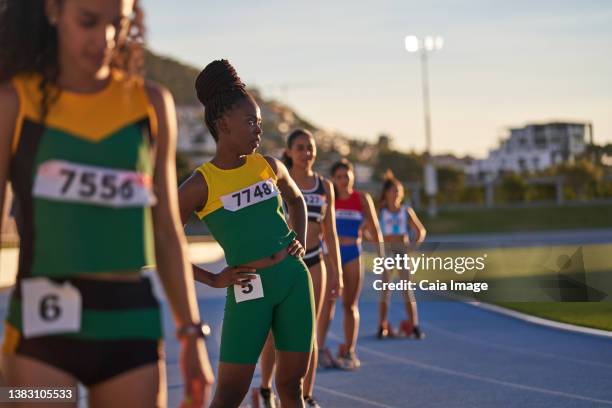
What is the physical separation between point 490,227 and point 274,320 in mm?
64736

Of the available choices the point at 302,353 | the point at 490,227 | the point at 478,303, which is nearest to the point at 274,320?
the point at 302,353

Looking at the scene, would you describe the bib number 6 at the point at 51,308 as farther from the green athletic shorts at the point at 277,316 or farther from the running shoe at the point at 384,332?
the running shoe at the point at 384,332

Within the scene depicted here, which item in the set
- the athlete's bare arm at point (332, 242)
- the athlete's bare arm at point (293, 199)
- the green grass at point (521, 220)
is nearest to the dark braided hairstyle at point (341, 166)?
the athlete's bare arm at point (332, 242)

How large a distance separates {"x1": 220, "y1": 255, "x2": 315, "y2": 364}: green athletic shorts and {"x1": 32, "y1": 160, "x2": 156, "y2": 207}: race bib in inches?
115

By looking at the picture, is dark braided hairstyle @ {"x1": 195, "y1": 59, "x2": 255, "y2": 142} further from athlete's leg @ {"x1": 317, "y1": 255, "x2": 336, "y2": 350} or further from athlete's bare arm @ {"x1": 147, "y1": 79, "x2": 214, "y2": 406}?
athlete's leg @ {"x1": 317, "y1": 255, "x2": 336, "y2": 350}

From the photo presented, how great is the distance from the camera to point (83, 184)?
10.8 ft

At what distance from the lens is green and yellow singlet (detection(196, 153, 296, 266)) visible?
6.16 metres

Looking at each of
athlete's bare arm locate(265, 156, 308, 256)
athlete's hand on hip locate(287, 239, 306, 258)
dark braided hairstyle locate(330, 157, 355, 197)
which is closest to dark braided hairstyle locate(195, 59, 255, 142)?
athlete's bare arm locate(265, 156, 308, 256)

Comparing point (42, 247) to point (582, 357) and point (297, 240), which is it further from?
point (582, 357)

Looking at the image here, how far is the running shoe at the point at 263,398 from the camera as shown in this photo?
855 cm

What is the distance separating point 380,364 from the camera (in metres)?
12.4

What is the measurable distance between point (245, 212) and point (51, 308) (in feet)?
9.39

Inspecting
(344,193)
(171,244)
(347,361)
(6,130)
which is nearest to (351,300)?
(347,361)

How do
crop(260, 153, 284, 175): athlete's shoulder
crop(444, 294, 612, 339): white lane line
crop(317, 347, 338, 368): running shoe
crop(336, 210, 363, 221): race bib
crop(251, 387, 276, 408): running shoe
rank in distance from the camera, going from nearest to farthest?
crop(260, 153, 284, 175): athlete's shoulder
crop(251, 387, 276, 408): running shoe
crop(317, 347, 338, 368): running shoe
crop(336, 210, 363, 221): race bib
crop(444, 294, 612, 339): white lane line
